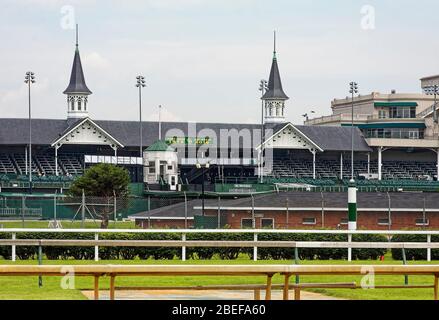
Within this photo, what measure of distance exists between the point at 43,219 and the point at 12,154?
3457cm

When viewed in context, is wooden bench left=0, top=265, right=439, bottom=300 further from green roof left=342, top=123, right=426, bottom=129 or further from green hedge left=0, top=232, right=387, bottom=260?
green roof left=342, top=123, right=426, bottom=129

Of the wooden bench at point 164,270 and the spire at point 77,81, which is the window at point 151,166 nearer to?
the spire at point 77,81

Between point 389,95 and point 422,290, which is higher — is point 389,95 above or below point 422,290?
above

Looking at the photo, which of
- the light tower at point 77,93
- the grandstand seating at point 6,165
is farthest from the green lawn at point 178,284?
the light tower at point 77,93

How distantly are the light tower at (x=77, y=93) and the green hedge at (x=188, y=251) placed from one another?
198 feet

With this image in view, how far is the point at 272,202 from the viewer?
4597 centimetres

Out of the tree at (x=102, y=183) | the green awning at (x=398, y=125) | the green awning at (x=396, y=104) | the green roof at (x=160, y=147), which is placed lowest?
the tree at (x=102, y=183)

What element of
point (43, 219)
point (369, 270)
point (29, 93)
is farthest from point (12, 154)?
point (369, 270)

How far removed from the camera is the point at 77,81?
302ft

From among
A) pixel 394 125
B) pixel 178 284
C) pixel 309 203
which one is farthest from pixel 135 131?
pixel 178 284

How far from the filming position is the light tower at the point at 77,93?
89.9 m

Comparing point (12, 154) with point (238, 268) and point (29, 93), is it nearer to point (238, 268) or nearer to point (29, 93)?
point (29, 93)

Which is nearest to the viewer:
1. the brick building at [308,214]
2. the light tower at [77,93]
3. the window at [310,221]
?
the brick building at [308,214]

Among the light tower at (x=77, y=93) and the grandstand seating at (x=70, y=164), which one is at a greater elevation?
the light tower at (x=77, y=93)
